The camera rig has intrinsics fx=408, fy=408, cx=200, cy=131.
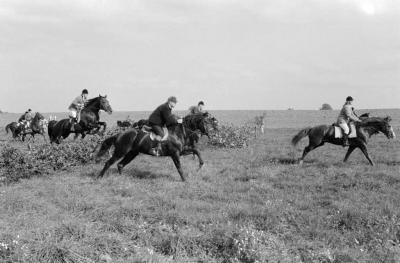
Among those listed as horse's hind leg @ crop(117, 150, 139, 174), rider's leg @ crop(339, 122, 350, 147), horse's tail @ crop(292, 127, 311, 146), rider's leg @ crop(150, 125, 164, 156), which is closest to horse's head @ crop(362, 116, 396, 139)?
rider's leg @ crop(339, 122, 350, 147)

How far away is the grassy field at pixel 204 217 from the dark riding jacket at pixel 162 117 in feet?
5.40

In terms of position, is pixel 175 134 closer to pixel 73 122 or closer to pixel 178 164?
pixel 178 164

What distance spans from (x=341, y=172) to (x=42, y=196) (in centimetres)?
867

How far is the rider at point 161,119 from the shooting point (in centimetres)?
1172

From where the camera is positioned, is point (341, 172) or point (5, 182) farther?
point (341, 172)

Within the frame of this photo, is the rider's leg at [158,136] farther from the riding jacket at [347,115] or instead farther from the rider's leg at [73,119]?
the rider's leg at [73,119]

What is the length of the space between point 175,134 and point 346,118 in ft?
23.4

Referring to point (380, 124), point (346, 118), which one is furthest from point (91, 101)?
point (380, 124)

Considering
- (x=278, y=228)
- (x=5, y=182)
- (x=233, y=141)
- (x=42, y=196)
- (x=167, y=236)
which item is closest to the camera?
(x=167, y=236)

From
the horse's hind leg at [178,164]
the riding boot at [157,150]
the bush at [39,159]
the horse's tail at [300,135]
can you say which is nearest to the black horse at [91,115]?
the bush at [39,159]

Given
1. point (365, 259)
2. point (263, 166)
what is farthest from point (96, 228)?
point (263, 166)

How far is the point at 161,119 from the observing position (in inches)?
469

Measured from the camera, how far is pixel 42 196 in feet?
32.6

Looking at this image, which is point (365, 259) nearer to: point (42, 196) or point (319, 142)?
point (42, 196)
